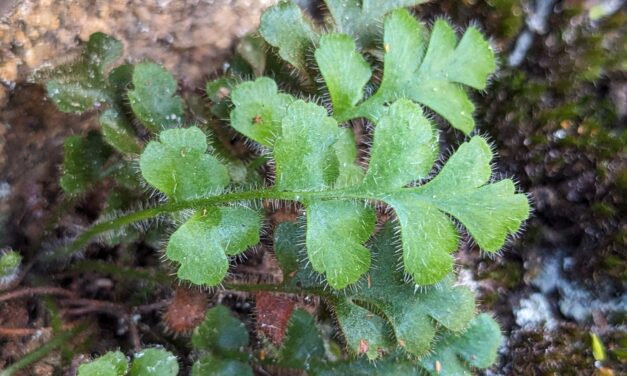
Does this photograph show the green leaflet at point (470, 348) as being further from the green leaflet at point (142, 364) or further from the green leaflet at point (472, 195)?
the green leaflet at point (142, 364)

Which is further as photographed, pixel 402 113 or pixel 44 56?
pixel 44 56

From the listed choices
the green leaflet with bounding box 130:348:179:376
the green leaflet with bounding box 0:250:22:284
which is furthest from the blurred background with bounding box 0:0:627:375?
the green leaflet with bounding box 130:348:179:376

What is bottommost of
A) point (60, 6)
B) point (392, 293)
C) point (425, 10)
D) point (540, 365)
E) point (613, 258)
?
point (540, 365)

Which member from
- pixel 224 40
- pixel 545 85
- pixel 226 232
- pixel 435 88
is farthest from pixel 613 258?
pixel 224 40

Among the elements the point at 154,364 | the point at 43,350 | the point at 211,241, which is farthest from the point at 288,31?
A: the point at 43,350

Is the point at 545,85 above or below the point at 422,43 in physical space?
below

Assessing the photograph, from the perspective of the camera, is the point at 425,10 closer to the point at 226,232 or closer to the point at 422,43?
the point at 422,43

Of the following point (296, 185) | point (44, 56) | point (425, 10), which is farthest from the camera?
point (425, 10)
